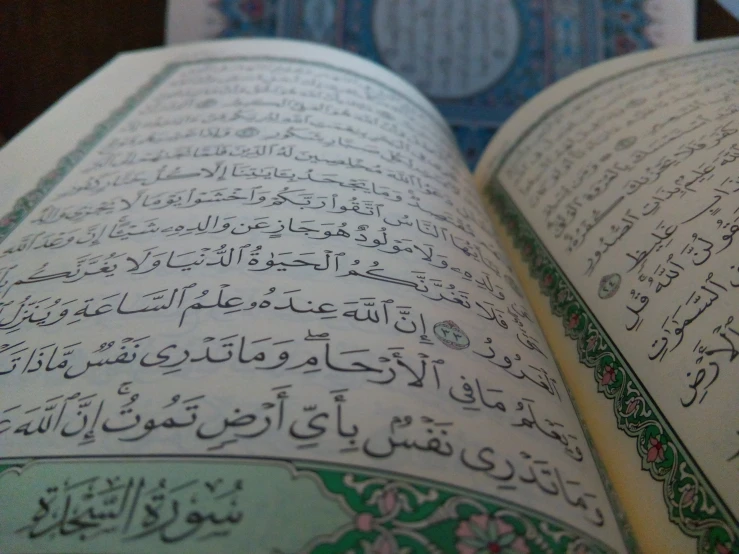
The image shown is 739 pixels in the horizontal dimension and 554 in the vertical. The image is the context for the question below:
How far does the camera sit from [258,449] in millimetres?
571

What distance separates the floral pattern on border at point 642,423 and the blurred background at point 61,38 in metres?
1.51

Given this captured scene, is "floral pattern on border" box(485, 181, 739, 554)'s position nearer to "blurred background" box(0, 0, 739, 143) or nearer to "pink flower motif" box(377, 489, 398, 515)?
"pink flower motif" box(377, 489, 398, 515)

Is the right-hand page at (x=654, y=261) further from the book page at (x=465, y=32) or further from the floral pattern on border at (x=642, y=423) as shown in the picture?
the book page at (x=465, y=32)

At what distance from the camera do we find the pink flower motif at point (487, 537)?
52 centimetres

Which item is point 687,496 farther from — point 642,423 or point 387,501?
point 387,501

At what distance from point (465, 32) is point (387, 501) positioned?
2.20 m

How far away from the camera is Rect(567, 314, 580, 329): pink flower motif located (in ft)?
3.01

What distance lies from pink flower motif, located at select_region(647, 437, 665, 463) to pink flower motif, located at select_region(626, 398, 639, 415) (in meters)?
0.05

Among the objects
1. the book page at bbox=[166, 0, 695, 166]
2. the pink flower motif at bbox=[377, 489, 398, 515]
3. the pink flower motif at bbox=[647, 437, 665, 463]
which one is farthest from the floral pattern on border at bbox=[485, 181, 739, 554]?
the book page at bbox=[166, 0, 695, 166]

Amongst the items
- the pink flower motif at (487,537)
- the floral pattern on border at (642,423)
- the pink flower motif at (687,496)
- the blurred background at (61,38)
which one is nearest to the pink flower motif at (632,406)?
the floral pattern on border at (642,423)

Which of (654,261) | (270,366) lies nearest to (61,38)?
(270,366)

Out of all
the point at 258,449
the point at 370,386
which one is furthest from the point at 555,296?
the point at 258,449

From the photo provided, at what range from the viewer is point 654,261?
86 cm

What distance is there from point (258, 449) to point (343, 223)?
45 centimetres
